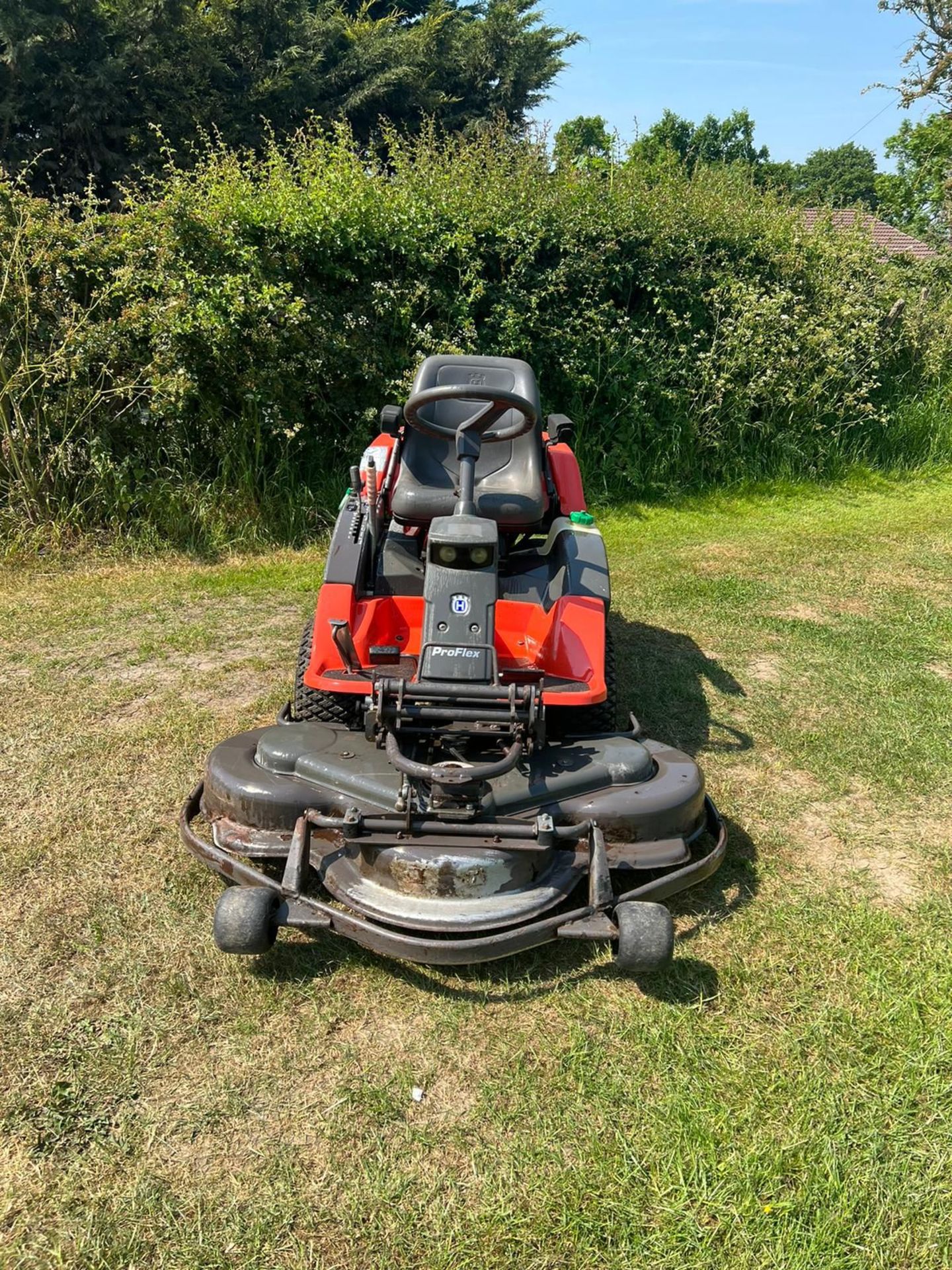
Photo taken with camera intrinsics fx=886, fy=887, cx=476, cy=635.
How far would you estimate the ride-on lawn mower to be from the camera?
7.47ft

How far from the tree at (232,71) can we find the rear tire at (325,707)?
10.7 metres

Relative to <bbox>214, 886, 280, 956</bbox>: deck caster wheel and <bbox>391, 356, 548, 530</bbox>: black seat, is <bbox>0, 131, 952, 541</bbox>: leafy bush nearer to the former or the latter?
<bbox>391, 356, 548, 530</bbox>: black seat

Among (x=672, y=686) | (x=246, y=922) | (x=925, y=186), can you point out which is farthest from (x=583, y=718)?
(x=925, y=186)

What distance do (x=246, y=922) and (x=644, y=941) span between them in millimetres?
990

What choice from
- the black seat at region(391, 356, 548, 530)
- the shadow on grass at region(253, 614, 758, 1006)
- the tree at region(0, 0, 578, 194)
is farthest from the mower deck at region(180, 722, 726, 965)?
the tree at region(0, 0, 578, 194)

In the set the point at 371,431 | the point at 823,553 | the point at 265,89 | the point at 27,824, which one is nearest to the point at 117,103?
the point at 265,89

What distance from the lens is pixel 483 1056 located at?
213 cm

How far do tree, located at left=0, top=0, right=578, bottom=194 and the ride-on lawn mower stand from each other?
35.1 ft

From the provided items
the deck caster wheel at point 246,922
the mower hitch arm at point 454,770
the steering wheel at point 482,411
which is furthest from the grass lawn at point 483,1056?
the steering wheel at point 482,411

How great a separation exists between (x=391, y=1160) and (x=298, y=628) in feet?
10.2

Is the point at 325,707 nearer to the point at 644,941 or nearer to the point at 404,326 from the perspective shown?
the point at 644,941

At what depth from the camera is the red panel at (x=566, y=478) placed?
3.92m

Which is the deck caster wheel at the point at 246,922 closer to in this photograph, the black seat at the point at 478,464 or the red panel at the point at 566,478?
the black seat at the point at 478,464

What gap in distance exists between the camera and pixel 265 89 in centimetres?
1611
